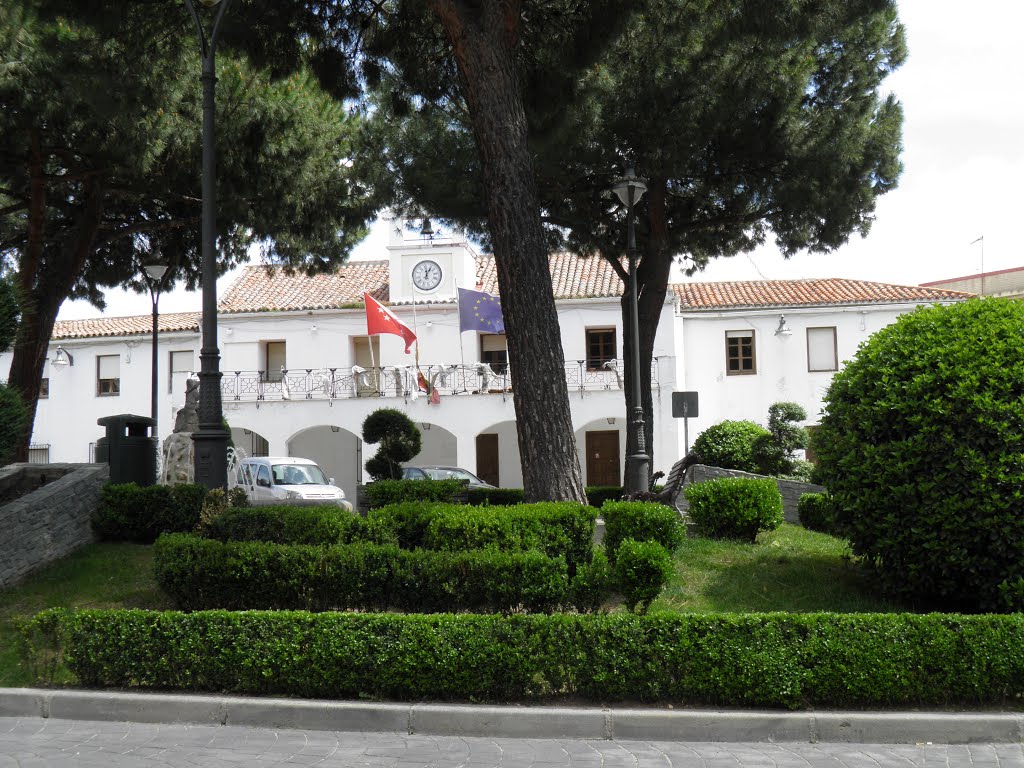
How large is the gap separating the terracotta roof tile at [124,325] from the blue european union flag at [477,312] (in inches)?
449

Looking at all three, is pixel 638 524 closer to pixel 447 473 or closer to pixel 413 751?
pixel 413 751

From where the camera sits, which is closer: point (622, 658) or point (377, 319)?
point (622, 658)

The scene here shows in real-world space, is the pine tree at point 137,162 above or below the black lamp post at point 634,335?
above

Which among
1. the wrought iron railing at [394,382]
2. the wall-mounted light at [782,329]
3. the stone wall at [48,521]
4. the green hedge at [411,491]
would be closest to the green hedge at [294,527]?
the green hedge at [411,491]

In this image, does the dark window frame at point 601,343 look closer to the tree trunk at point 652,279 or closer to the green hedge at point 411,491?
the tree trunk at point 652,279

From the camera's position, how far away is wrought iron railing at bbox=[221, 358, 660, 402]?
27094 millimetres

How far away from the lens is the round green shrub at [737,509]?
11141 millimetres

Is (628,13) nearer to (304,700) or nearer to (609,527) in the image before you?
(609,527)

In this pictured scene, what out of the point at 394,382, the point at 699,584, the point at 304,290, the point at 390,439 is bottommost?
the point at 699,584

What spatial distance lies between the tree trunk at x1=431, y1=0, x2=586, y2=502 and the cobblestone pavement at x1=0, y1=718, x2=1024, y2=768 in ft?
12.7

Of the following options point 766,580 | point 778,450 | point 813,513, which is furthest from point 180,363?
point 766,580

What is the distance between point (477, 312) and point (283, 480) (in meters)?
6.50

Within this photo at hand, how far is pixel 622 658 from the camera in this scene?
625 cm

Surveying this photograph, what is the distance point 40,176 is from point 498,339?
17.4 m
